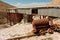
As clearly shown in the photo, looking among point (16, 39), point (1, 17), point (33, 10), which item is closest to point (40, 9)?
point (33, 10)

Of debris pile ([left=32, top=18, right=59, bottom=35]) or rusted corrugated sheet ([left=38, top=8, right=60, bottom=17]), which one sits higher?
rusted corrugated sheet ([left=38, top=8, right=60, bottom=17])

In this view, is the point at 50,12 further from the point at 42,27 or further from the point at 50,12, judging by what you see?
the point at 42,27

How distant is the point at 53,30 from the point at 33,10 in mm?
9776

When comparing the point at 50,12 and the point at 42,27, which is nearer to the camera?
the point at 42,27

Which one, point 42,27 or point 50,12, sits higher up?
point 50,12

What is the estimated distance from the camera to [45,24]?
13.7 m

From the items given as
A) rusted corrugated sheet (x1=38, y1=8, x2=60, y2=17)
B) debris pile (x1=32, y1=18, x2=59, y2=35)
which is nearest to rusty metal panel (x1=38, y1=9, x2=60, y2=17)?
rusted corrugated sheet (x1=38, y1=8, x2=60, y2=17)

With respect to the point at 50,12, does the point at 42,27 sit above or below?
below

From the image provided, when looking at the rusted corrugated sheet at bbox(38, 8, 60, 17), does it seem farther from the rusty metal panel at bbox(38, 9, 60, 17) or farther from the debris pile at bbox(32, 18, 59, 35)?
the debris pile at bbox(32, 18, 59, 35)

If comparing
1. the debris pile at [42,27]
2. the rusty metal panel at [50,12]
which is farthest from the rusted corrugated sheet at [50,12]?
the debris pile at [42,27]

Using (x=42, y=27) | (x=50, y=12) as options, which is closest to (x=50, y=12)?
(x=50, y=12)

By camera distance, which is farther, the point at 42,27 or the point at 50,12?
the point at 50,12

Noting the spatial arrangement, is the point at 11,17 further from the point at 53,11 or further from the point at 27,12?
the point at 53,11

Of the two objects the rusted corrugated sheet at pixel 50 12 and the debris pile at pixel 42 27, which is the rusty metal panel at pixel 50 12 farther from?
the debris pile at pixel 42 27
